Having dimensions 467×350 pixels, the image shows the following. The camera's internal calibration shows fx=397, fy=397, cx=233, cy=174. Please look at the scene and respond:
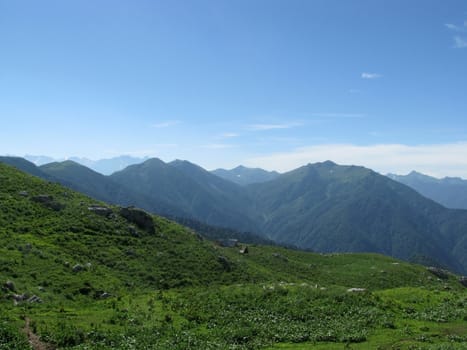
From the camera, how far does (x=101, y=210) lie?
212 feet

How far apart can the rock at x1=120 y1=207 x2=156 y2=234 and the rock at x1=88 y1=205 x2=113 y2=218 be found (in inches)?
96.5

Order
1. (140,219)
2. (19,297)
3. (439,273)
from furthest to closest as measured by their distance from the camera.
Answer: (439,273), (140,219), (19,297)

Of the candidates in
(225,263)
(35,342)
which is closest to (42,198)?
(225,263)

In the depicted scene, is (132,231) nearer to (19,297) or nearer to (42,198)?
(42,198)

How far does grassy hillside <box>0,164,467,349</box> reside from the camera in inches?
1027

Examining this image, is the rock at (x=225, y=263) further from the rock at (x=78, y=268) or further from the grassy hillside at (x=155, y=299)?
the rock at (x=78, y=268)

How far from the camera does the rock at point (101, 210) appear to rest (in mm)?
63562

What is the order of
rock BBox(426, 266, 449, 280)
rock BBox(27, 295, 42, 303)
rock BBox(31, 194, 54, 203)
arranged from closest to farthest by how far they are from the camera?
rock BBox(27, 295, 42, 303) < rock BBox(31, 194, 54, 203) < rock BBox(426, 266, 449, 280)

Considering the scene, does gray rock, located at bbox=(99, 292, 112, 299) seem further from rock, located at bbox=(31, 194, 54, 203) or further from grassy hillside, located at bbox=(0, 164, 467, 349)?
rock, located at bbox=(31, 194, 54, 203)

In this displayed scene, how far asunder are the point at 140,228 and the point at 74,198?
15.1 metres

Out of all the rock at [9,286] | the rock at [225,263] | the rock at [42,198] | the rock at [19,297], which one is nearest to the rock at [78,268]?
the rock at [9,286]

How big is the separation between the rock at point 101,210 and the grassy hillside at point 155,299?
0.58 ft

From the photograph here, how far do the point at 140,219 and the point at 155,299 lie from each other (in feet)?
104

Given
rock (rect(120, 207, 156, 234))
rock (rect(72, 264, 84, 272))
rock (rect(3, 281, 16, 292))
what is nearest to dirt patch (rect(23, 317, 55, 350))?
rock (rect(3, 281, 16, 292))
